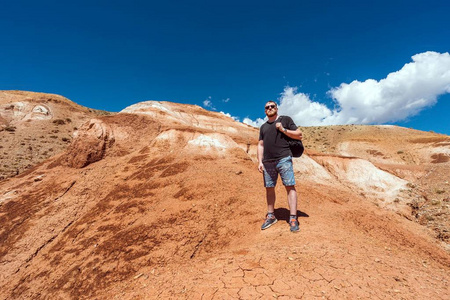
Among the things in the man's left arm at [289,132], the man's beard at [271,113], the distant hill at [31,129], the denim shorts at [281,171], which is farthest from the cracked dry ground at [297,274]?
the distant hill at [31,129]

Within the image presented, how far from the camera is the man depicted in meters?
4.06

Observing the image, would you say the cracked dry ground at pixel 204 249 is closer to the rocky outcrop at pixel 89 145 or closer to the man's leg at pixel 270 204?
the man's leg at pixel 270 204

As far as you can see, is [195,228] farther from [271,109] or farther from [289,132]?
[271,109]

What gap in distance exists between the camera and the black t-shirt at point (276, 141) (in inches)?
163

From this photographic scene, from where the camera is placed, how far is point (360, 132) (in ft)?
167

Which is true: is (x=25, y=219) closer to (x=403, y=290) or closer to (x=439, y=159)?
(x=403, y=290)

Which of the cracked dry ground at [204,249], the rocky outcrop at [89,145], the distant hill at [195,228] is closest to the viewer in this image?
the cracked dry ground at [204,249]

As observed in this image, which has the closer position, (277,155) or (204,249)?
(277,155)

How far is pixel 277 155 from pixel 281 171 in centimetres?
33

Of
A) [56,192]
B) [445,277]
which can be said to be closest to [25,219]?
[56,192]

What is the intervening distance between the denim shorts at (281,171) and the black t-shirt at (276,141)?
0.33 feet

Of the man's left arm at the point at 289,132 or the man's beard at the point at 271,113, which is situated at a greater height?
the man's beard at the point at 271,113

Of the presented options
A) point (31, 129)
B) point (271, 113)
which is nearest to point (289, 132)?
point (271, 113)

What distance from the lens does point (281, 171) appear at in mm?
4125
